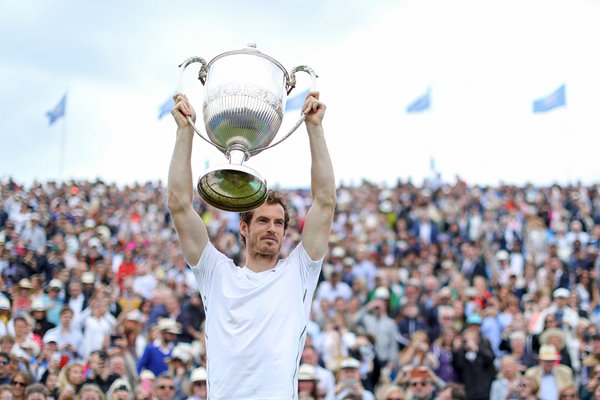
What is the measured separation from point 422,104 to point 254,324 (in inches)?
954

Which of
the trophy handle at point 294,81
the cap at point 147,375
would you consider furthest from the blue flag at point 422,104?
the trophy handle at point 294,81

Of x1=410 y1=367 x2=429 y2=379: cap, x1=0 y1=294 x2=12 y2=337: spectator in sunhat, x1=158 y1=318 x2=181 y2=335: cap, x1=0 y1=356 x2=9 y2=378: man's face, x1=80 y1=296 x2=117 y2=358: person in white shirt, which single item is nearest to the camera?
x1=0 y1=356 x2=9 y2=378: man's face

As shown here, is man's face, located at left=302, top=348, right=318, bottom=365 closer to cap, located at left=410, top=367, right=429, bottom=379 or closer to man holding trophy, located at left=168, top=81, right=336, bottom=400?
cap, located at left=410, top=367, right=429, bottom=379

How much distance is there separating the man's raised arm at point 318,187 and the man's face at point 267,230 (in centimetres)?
12

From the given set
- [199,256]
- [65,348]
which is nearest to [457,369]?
[65,348]

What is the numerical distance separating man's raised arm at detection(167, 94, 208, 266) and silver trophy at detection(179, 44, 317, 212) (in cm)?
7

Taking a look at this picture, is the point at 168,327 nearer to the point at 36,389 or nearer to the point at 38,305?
the point at 38,305

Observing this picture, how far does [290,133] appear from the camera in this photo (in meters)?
3.75

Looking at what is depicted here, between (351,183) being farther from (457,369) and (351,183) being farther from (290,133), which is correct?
(290,133)

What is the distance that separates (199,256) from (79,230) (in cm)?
1236

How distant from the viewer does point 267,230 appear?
12.5 feet

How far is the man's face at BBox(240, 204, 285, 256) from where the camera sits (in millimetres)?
3809

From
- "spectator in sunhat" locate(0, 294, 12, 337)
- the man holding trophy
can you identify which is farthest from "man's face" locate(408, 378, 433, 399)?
the man holding trophy

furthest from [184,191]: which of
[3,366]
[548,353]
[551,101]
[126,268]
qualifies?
[551,101]
